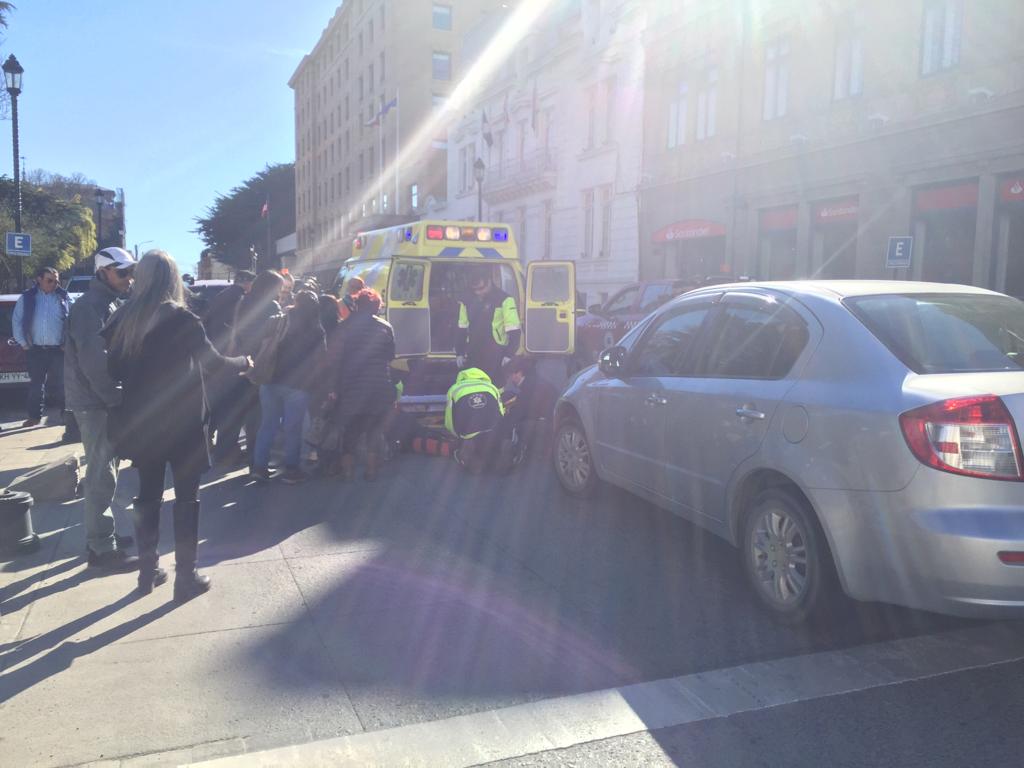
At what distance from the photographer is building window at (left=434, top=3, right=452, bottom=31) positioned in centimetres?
5144

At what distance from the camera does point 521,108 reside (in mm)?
34844

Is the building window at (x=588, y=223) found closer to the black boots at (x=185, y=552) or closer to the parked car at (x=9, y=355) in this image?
the parked car at (x=9, y=355)

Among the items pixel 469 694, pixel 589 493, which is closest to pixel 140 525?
pixel 469 694

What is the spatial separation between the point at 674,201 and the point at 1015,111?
1075cm

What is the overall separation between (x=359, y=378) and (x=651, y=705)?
4703mm

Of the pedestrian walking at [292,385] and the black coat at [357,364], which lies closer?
the pedestrian walking at [292,385]

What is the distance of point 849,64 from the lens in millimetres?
19453

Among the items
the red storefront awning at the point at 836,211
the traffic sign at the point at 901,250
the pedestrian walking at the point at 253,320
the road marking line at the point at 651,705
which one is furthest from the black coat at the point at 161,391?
the red storefront awning at the point at 836,211

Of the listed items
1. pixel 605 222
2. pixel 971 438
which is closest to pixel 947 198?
pixel 605 222

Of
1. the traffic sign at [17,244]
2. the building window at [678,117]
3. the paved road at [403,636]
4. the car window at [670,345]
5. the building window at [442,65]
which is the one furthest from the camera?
the building window at [442,65]

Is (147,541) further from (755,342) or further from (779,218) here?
(779,218)

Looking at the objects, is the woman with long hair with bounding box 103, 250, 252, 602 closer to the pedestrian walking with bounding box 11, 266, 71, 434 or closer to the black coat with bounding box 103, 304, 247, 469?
the black coat with bounding box 103, 304, 247, 469

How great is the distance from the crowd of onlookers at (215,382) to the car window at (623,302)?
7.51 metres

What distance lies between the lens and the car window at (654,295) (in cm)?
1619
